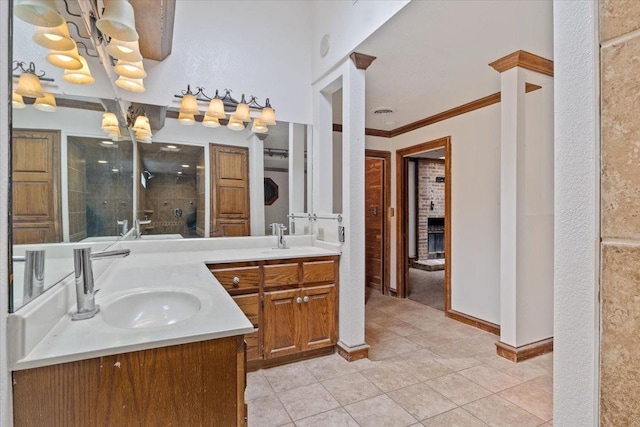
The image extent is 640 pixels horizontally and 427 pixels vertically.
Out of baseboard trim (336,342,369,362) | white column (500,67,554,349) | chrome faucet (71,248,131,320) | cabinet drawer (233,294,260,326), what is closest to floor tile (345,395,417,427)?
baseboard trim (336,342,369,362)

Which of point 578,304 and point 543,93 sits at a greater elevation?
point 543,93

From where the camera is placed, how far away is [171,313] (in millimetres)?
1380

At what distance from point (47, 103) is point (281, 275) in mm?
1746

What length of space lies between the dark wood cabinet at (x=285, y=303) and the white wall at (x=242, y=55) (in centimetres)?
142

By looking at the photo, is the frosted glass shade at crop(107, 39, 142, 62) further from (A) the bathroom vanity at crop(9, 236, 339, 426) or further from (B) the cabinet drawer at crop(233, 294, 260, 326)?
(B) the cabinet drawer at crop(233, 294, 260, 326)

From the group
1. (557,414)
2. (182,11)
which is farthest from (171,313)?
(182,11)

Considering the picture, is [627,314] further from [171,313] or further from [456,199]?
[456,199]

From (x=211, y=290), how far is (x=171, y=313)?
186 mm

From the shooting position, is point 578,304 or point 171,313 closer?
point 578,304

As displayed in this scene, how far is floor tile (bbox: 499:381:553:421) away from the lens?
6.24 feet

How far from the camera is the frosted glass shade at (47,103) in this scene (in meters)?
0.88

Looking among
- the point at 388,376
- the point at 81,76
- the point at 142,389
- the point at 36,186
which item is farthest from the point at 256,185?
the point at 142,389

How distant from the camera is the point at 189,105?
2.60 metres

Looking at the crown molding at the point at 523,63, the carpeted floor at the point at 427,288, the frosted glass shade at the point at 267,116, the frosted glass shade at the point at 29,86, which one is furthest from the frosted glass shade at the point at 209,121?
the carpeted floor at the point at 427,288
